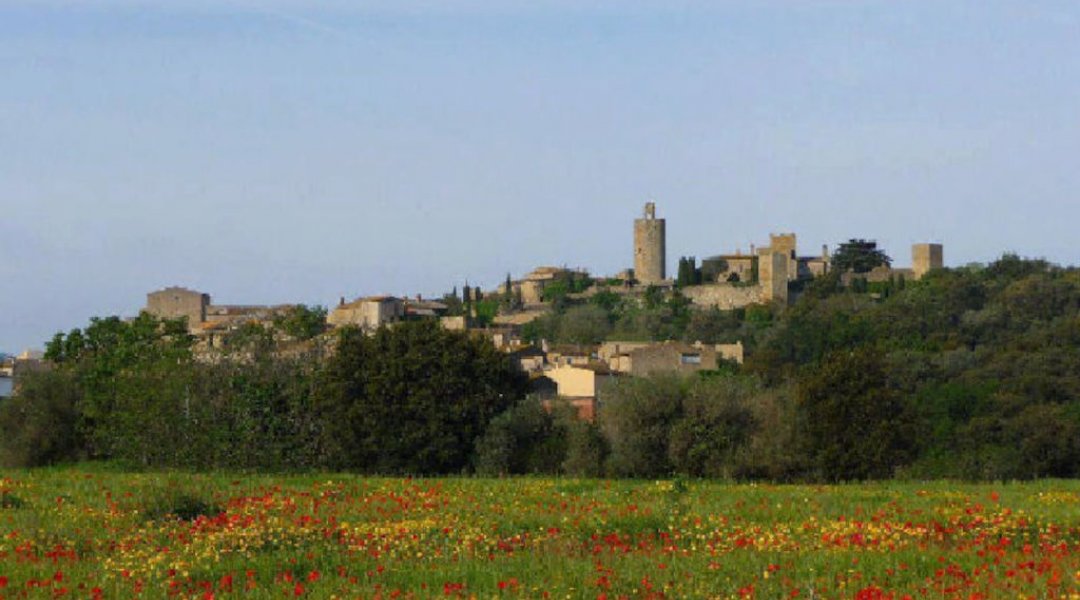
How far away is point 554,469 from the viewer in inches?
1519

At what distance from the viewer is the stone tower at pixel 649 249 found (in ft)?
520

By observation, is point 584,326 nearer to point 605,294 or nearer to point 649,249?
point 605,294

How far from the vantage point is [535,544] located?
677 inches

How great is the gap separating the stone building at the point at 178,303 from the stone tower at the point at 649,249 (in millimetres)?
42158

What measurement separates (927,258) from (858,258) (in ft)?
20.8

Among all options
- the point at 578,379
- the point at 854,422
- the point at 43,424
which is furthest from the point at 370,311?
the point at 854,422

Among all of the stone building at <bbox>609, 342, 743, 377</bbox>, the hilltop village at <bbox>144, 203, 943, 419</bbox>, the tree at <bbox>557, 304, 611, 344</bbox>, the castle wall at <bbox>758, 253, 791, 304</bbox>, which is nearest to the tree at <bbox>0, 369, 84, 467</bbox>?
the stone building at <bbox>609, 342, 743, 377</bbox>

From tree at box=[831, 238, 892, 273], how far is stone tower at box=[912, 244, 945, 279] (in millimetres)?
2795

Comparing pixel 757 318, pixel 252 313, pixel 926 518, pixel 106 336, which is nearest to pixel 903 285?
pixel 757 318

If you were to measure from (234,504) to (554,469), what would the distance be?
709 inches

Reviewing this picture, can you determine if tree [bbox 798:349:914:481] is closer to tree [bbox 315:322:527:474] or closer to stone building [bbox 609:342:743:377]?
tree [bbox 315:322:527:474]

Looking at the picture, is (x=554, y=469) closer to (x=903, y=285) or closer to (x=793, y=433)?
(x=793, y=433)

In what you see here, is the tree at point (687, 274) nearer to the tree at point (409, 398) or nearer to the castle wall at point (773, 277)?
the castle wall at point (773, 277)

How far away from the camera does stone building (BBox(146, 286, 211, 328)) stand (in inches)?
5595
